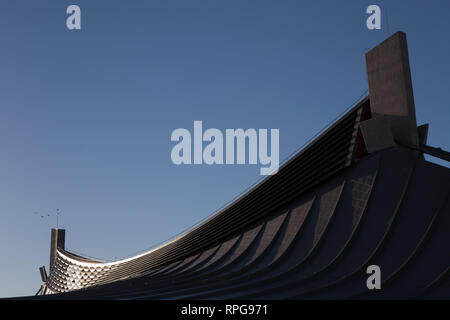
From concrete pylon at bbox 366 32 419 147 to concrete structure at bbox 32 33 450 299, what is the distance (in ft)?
0.13

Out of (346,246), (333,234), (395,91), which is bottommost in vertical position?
(346,246)

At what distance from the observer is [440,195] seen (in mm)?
16125

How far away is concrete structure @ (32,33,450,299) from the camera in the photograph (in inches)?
559

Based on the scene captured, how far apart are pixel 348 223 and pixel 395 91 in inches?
213

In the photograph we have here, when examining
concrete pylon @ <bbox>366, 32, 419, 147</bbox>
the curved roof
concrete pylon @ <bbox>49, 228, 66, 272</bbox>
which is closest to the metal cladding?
the curved roof

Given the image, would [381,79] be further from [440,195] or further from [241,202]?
[241,202]

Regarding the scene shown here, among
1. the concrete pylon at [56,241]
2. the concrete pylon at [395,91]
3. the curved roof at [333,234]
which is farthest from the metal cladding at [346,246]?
the concrete pylon at [56,241]

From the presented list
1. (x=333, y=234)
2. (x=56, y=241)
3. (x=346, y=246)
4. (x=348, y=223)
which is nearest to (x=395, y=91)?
(x=348, y=223)

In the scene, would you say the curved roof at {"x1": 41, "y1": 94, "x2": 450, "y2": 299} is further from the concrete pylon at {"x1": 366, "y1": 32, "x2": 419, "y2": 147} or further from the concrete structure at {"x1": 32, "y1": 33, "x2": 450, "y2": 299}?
the concrete pylon at {"x1": 366, "y1": 32, "x2": 419, "y2": 147}

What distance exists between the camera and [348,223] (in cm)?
1667

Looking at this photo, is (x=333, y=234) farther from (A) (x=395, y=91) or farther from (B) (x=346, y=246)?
(A) (x=395, y=91)
